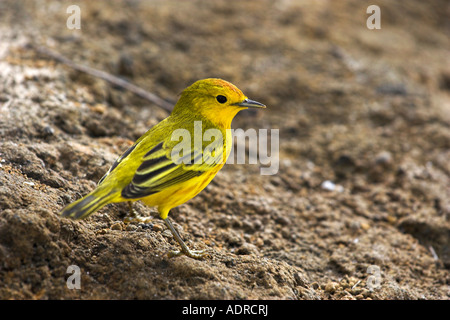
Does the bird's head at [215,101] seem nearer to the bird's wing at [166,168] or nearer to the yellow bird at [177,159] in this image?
the yellow bird at [177,159]

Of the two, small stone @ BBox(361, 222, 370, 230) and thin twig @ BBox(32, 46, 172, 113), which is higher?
thin twig @ BBox(32, 46, 172, 113)

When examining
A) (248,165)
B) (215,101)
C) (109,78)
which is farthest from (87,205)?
(109,78)

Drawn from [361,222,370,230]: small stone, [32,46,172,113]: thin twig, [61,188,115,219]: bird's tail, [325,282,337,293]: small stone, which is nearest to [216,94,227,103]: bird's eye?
[61,188,115,219]: bird's tail

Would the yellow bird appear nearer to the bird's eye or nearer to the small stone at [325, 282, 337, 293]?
the bird's eye

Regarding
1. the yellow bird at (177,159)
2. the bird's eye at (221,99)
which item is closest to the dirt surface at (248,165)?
the yellow bird at (177,159)

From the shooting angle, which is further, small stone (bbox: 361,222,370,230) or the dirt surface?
small stone (bbox: 361,222,370,230)
